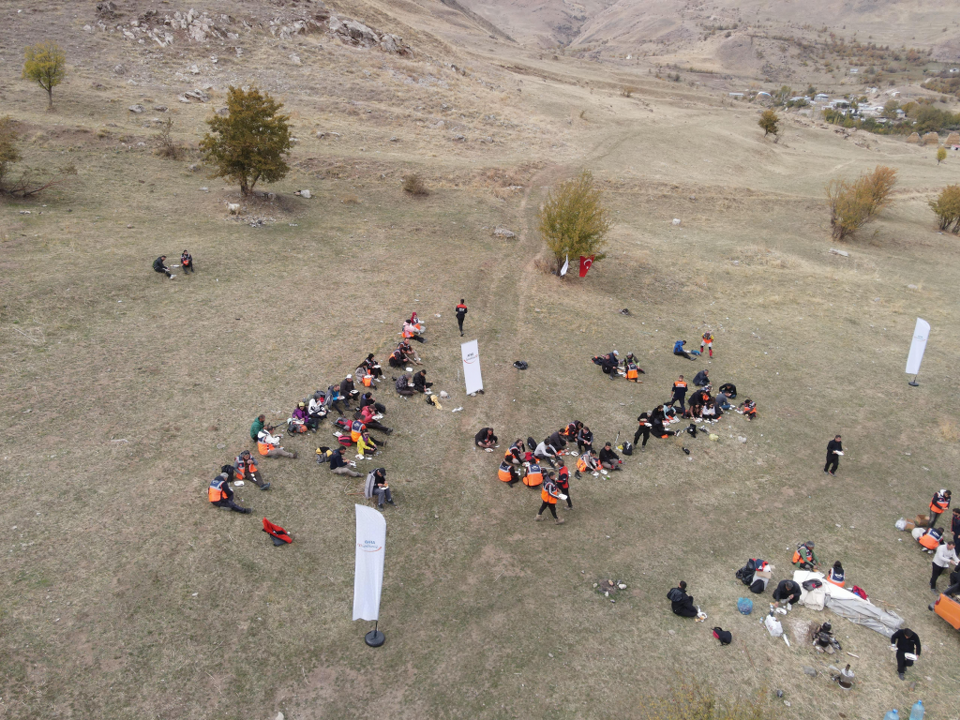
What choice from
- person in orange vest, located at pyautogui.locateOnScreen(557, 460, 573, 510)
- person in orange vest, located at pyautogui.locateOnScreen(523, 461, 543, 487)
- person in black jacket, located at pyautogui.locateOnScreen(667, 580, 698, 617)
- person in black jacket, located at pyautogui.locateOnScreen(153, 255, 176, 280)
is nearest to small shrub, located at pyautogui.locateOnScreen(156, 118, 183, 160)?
person in black jacket, located at pyautogui.locateOnScreen(153, 255, 176, 280)

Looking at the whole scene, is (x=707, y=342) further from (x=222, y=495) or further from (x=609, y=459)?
(x=222, y=495)

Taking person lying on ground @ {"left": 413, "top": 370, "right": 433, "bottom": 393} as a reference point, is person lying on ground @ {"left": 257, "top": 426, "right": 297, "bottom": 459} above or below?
below

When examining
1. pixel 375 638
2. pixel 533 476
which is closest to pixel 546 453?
pixel 533 476

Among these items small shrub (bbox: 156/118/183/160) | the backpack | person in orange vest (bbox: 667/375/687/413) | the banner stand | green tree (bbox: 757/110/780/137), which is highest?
green tree (bbox: 757/110/780/137)

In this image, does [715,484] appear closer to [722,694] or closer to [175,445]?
[722,694]

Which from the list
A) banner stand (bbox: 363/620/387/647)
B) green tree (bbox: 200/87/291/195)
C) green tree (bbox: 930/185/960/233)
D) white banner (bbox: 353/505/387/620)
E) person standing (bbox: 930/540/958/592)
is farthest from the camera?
green tree (bbox: 930/185/960/233)

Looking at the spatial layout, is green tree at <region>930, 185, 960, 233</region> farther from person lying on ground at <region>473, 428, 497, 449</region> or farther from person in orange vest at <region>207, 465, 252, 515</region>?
person in orange vest at <region>207, 465, 252, 515</region>
